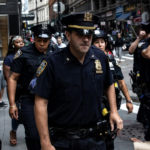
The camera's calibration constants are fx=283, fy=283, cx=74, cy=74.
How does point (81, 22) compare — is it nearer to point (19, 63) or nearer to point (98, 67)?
point (98, 67)

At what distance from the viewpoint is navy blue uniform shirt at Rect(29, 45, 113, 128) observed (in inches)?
95.5

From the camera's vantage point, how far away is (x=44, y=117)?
7.77 feet

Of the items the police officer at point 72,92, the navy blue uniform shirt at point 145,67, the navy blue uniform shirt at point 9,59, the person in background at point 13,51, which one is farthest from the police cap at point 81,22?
the navy blue uniform shirt at point 9,59

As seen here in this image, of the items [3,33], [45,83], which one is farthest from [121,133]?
[3,33]

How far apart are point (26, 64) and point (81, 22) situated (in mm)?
1744

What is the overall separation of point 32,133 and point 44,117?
1.31 meters

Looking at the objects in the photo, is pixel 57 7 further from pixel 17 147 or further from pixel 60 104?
pixel 60 104

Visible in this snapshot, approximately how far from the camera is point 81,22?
2.45 m

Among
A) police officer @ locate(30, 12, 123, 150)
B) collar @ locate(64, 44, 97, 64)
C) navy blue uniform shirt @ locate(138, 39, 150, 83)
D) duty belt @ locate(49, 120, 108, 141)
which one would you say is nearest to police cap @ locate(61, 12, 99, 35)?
police officer @ locate(30, 12, 123, 150)

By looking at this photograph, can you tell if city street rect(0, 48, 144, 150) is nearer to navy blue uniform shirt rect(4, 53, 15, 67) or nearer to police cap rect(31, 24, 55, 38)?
navy blue uniform shirt rect(4, 53, 15, 67)

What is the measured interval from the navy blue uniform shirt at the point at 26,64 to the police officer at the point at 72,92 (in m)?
1.44

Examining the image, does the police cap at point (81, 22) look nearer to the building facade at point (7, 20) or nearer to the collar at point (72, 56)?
the collar at point (72, 56)

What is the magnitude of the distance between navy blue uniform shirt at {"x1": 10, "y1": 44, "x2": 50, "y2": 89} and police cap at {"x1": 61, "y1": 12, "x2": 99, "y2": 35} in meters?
1.59

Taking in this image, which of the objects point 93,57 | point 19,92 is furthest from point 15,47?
point 93,57
